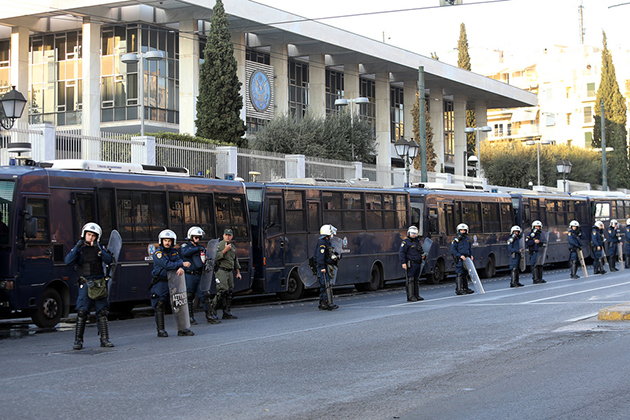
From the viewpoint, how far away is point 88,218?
55.5ft

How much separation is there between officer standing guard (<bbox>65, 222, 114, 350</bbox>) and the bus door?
936 cm

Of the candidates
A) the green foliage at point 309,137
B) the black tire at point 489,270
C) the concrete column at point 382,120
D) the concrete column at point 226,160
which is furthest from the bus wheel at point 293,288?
the concrete column at point 382,120

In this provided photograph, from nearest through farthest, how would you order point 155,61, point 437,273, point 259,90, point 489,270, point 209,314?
point 209,314 < point 437,273 < point 489,270 < point 155,61 < point 259,90

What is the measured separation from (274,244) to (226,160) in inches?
410

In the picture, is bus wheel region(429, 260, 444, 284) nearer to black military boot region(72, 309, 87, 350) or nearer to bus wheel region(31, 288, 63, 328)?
bus wheel region(31, 288, 63, 328)

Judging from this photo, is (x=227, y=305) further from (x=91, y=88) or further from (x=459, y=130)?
(x=459, y=130)

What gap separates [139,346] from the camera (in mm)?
12500

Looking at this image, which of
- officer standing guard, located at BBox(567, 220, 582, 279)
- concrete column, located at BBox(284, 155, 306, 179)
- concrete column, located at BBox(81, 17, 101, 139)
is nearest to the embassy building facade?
concrete column, located at BBox(81, 17, 101, 139)

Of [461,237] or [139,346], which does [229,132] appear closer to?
[461,237]

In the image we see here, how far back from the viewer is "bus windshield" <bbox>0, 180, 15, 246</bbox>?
15.3m

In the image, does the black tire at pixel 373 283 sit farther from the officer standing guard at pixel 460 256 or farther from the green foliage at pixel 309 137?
the green foliage at pixel 309 137

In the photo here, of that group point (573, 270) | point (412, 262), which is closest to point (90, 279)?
point (412, 262)

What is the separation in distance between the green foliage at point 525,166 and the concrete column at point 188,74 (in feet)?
115

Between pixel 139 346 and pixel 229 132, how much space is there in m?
25.9
